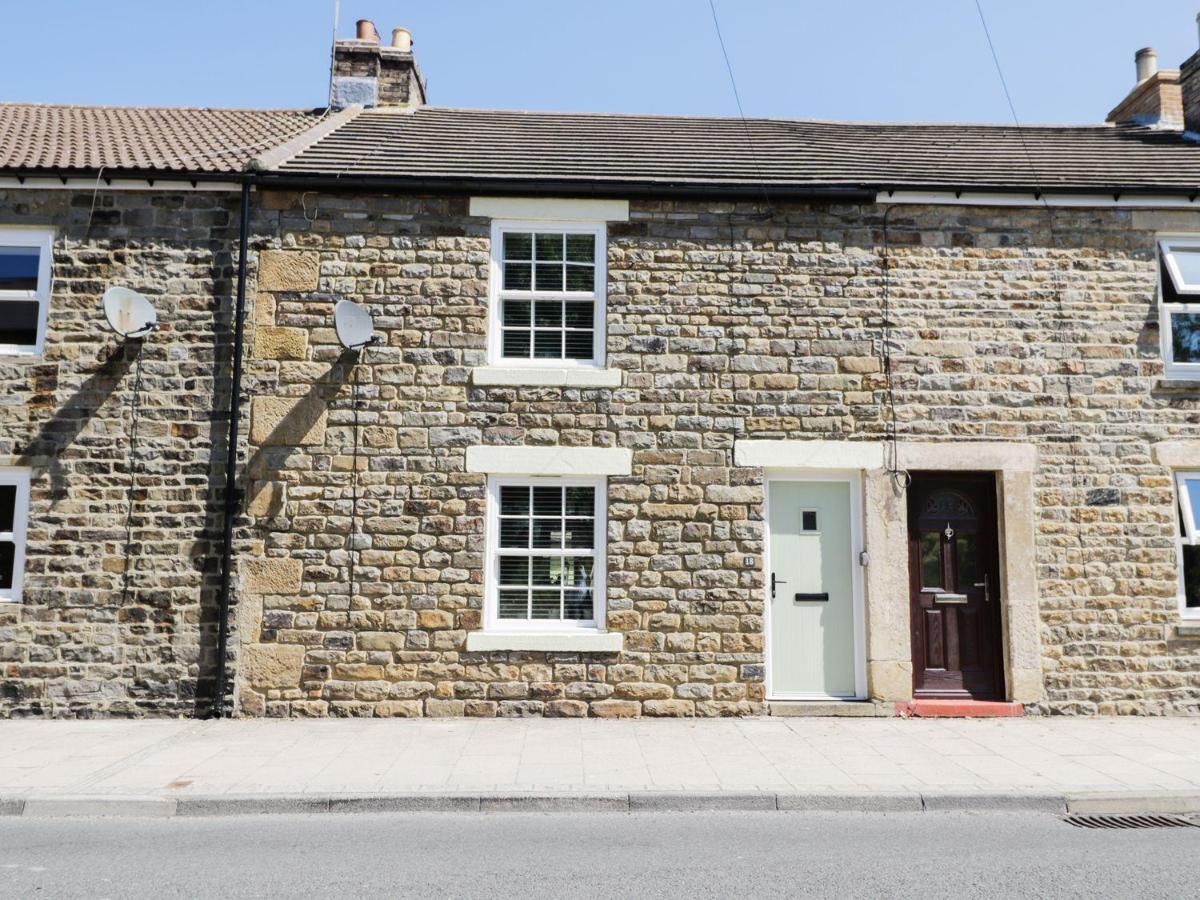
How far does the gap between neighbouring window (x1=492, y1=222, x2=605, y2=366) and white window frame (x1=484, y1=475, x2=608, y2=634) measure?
4.05 feet

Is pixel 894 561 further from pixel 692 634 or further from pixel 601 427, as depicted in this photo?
pixel 601 427

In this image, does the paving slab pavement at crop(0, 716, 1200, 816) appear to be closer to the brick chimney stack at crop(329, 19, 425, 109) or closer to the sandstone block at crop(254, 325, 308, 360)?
the sandstone block at crop(254, 325, 308, 360)

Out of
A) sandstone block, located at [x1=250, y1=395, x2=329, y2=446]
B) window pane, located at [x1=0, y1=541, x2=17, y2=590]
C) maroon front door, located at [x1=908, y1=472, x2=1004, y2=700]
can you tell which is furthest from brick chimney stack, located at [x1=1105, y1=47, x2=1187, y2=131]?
window pane, located at [x1=0, y1=541, x2=17, y2=590]

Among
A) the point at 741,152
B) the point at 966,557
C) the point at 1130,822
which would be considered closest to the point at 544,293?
the point at 741,152

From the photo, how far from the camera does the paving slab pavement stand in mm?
5930

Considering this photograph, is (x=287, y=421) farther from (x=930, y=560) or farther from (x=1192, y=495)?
(x=1192, y=495)

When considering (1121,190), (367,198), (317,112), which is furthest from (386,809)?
(317,112)

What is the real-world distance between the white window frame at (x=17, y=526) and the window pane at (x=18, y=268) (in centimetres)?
186

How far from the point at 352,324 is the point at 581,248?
2466 mm

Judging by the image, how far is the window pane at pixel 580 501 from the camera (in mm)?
9039

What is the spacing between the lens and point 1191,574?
30.1ft

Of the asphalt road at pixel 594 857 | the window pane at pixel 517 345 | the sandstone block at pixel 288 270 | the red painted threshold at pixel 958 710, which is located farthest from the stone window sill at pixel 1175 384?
the sandstone block at pixel 288 270

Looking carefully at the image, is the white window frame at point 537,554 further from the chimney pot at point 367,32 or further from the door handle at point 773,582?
the chimney pot at point 367,32

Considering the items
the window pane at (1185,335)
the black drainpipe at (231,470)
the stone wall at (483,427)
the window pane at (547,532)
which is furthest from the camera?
the window pane at (1185,335)
